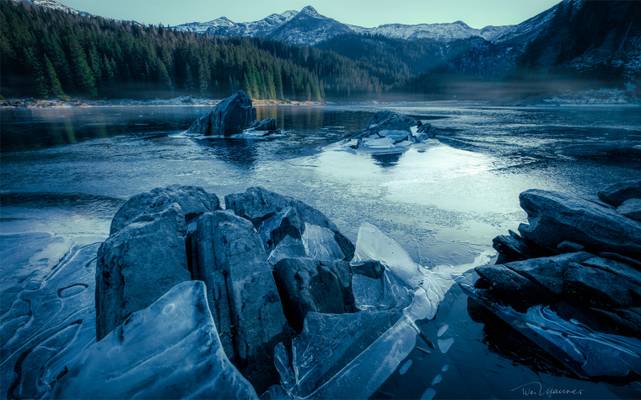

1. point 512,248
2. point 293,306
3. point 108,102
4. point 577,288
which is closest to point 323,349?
point 293,306

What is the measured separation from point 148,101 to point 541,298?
104327mm

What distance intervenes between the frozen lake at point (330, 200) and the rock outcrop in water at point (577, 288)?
0.50 meters

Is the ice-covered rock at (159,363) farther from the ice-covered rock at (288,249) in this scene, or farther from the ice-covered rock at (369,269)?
the ice-covered rock at (369,269)

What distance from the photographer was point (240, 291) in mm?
4023

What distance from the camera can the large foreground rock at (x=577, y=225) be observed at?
5.43 m

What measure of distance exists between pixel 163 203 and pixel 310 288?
3588 millimetres

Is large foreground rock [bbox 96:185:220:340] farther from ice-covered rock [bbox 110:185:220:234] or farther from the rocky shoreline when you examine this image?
ice-covered rock [bbox 110:185:220:234]

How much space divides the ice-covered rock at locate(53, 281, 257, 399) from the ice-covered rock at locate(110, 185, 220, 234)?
2487 millimetres

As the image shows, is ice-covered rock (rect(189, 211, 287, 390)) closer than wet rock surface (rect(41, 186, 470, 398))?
No

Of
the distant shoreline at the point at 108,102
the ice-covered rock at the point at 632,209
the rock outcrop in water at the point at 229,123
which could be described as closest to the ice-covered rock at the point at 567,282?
the ice-covered rock at the point at 632,209

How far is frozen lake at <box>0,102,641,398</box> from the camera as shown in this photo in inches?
162
